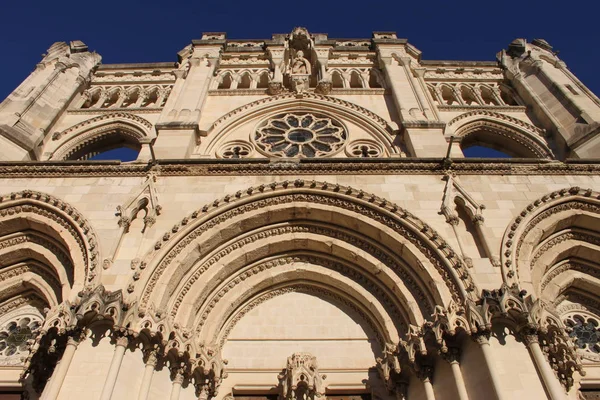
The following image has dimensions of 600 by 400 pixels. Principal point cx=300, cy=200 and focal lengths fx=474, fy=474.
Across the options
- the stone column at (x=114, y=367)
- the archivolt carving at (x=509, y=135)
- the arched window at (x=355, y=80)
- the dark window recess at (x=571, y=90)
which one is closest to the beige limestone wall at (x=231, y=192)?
the stone column at (x=114, y=367)

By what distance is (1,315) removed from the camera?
945cm

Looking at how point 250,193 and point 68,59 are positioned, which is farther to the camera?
point 68,59

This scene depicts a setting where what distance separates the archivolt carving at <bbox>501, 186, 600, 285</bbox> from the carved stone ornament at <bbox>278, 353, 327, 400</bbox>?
3.70 meters

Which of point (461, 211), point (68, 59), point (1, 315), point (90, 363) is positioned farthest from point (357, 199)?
point (68, 59)

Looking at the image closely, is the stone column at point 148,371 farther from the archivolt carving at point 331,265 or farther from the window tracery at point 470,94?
the window tracery at point 470,94

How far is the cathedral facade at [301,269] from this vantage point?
7.03 metres

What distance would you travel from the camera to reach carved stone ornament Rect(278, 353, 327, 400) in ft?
25.7

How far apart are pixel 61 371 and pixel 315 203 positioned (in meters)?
5.29

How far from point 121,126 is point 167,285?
28.7 ft

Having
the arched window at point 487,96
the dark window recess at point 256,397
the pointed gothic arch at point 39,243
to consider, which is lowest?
the dark window recess at point 256,397

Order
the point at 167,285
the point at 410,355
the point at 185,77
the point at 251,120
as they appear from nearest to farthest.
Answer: the point at 410,355, the point at 167,285, the point at 251,120, the point at 185,77

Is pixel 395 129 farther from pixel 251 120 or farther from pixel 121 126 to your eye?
pixel 121 126

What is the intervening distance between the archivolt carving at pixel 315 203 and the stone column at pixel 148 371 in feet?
2.34

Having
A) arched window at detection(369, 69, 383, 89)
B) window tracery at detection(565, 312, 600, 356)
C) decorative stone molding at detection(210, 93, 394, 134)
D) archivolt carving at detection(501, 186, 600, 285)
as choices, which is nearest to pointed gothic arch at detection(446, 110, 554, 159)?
decorative stone molding at detection(210, 93, 394, 134)
